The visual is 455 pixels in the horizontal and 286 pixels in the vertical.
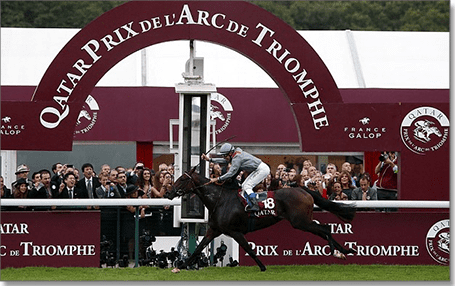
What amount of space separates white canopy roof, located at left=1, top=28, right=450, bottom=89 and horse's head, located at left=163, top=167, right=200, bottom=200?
6.88m

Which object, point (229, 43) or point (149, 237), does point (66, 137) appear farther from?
point (229, 43)

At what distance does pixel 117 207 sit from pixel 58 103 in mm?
1547

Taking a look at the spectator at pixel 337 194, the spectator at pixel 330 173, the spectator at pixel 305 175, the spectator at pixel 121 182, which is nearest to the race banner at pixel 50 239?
the spectator at pixel 121 182

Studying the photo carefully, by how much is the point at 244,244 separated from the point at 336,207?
126 centimetres

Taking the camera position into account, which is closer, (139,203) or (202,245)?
(202,245)

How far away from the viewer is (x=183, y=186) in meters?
11.8

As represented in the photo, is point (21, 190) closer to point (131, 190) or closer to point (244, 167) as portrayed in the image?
point (131, 190)

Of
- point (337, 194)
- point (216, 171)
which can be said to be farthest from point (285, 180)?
point (337, 194)

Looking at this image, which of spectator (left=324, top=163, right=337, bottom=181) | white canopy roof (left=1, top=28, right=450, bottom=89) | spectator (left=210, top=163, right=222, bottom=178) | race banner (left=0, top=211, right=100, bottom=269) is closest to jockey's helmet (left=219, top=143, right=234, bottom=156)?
race banner (left=0, top=211, right=100, bottom=269)

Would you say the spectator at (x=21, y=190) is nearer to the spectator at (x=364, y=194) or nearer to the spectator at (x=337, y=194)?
the spectator at (x=337, y=194)

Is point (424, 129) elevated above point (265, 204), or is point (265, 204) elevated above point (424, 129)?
point (424, 129)

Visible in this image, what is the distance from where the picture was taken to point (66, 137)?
12.4 metres

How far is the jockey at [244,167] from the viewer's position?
38.6 feet

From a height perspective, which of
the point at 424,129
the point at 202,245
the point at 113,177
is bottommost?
the point at 202,245
